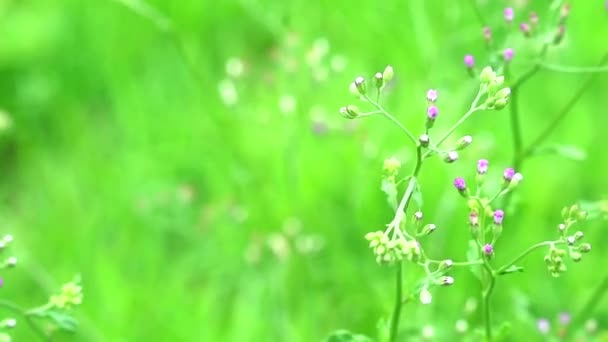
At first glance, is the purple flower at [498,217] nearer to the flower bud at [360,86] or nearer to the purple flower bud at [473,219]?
the purple flower bud at [473,219]

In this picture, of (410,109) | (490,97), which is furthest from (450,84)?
(490,97)

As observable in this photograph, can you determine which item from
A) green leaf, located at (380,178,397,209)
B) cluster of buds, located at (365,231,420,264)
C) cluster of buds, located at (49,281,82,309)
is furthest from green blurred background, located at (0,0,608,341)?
cluster of buds, located at (49,281,82,309)

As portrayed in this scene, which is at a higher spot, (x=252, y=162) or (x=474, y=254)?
(x=252, y=162)

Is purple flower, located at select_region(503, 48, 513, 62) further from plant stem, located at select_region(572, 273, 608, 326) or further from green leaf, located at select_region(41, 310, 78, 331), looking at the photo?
green leaf, located at select_region(41, 310, 78, 331)

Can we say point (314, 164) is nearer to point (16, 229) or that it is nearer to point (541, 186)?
point (541, 186)

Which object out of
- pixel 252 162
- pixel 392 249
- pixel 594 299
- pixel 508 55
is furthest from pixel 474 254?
pixel 252 162

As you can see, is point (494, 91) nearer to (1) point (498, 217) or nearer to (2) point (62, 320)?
(1) point (498, 217)
